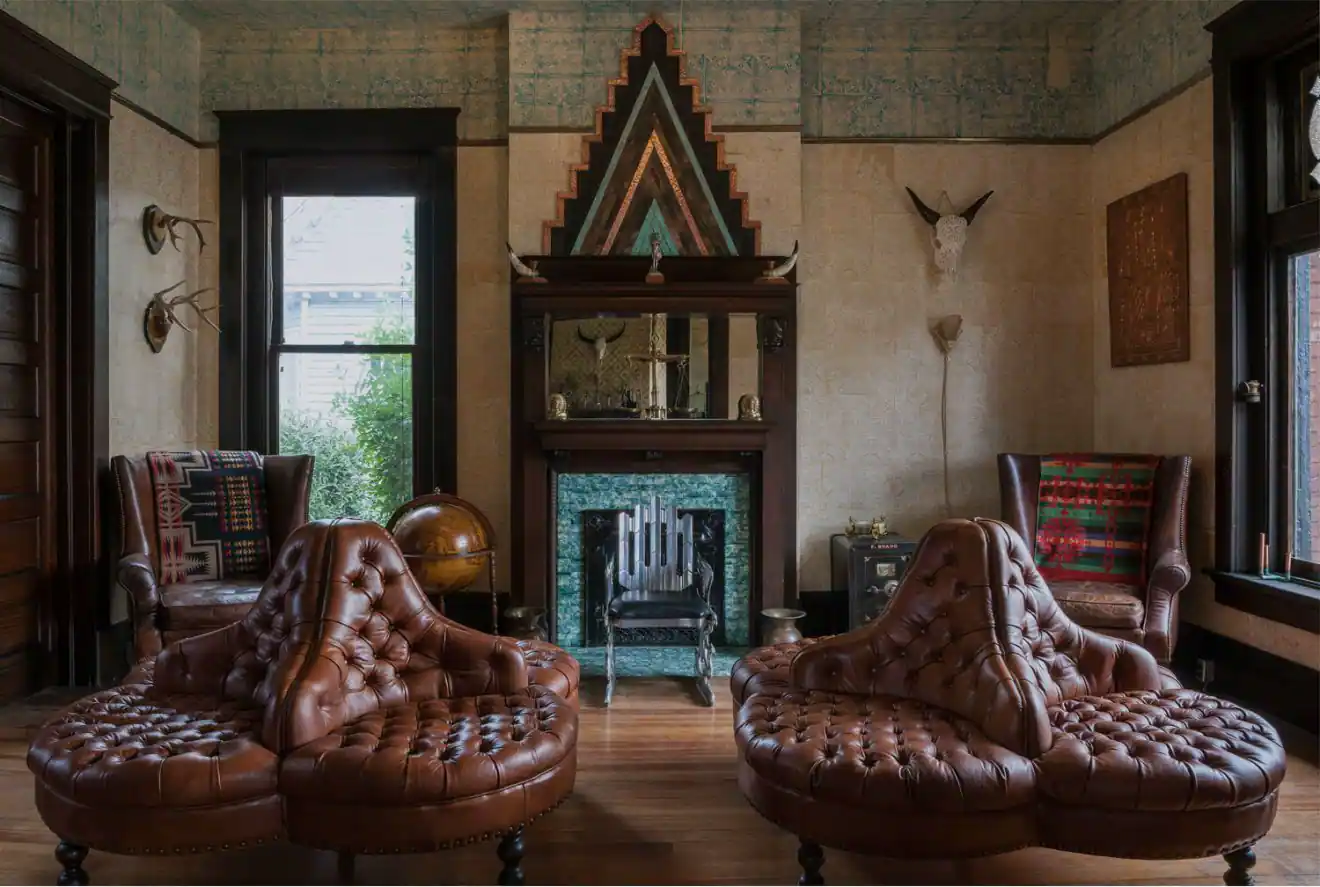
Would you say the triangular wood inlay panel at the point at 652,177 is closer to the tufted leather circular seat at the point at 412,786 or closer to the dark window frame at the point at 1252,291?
the dark window frame at the point at 1252,291

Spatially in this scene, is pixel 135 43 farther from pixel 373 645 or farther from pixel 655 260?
pixel 373 645

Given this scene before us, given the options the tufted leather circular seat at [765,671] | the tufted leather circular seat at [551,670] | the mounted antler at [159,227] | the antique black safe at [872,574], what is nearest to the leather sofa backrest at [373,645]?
the tufted leather circular seat at [551,670]

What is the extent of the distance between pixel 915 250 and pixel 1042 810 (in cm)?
394

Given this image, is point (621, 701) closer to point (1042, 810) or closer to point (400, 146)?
point (1042, 810)

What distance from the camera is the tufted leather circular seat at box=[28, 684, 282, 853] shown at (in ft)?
7.38

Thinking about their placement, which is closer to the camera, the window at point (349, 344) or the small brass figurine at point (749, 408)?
the small brass figurine at point (749, 408)

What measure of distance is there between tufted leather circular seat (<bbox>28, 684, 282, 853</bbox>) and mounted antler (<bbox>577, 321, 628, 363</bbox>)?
322 centimetres

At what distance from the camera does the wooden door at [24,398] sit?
4.18m

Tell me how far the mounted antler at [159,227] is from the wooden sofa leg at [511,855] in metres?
4.21

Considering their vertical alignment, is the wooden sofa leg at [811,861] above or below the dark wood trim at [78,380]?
below

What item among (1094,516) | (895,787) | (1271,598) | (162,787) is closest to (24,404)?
(162,787)

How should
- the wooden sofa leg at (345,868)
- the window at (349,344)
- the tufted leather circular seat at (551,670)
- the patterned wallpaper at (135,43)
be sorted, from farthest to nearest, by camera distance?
1. the window at (349,344)
2. the patterned wallpaper at (135,43)
3. the tufted leather circular seat at (551,670)
4. the wooden sofa leg at (345,868)

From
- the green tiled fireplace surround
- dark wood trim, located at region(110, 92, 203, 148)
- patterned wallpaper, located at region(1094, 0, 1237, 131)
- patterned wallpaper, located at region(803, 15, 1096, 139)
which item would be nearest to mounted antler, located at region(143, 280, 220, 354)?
dark wood trim, located at region(110, 92, 203, 148)

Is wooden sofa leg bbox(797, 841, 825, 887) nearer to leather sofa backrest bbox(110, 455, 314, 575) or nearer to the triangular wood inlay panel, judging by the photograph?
leather sofa backrest bbox(110, 455, 314, 575)
